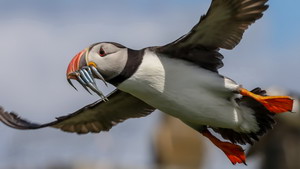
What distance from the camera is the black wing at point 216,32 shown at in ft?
30.6

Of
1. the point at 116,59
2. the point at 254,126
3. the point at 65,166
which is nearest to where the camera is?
the point at 116,59

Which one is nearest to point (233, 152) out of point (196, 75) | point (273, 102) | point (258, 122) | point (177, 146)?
point (258, 122)

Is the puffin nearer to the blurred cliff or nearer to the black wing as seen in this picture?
the black wing

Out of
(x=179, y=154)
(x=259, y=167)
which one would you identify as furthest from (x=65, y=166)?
(x=259, y=167)

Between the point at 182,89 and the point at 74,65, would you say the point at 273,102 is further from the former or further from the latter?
the point at 74,65

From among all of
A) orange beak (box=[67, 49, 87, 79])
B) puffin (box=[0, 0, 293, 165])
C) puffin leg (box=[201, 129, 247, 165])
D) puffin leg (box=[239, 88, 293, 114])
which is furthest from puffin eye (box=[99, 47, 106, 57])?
puffin leg (box=[201, 129, 247, 165])

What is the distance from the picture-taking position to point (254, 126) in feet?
32.4

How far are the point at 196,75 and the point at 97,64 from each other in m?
1.01

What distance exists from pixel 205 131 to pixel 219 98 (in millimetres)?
824

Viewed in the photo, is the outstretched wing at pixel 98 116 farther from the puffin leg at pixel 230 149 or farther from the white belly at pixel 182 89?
the white belly at pixel 182 89

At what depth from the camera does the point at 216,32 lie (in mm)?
9508

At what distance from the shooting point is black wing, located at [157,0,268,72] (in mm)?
9336

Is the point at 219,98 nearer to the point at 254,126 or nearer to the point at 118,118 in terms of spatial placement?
the point at 254,126

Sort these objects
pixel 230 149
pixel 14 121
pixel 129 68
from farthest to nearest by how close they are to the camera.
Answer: pixel 14 121 < pixel 230 149 < pixel 129 68
